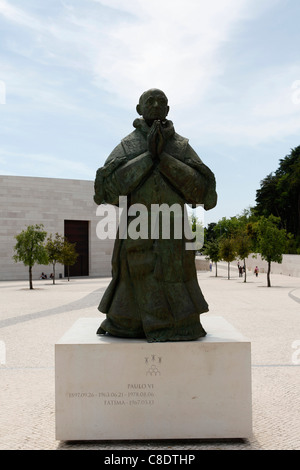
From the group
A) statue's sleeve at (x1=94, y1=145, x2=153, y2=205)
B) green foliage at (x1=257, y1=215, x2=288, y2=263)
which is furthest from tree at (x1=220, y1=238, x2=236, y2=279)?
statue's sleeve at (x1=94, y1=145, x2=153, y2=205)

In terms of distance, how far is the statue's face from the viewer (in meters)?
5.07

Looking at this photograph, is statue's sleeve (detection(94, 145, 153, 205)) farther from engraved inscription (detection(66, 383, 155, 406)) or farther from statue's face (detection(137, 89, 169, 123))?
engraved inscription (detection(66, 383, 155, 406))

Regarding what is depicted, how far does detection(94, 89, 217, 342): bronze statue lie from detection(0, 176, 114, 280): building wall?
38.1 metres

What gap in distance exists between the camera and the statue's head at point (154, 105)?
507 cm

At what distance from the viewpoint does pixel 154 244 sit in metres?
4.96

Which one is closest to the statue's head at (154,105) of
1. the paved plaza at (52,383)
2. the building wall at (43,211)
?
the paved plaza at (52,383)

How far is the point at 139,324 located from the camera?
4977mm

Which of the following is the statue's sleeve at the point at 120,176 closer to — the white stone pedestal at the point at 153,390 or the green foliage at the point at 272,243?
the white stone pedestal at the point at 153,390

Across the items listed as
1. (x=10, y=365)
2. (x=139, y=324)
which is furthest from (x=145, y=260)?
(x=10, y=365)

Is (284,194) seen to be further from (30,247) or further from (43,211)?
(30,247)

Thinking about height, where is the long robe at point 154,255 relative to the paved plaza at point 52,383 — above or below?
above

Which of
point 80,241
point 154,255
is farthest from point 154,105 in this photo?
point 80,241
